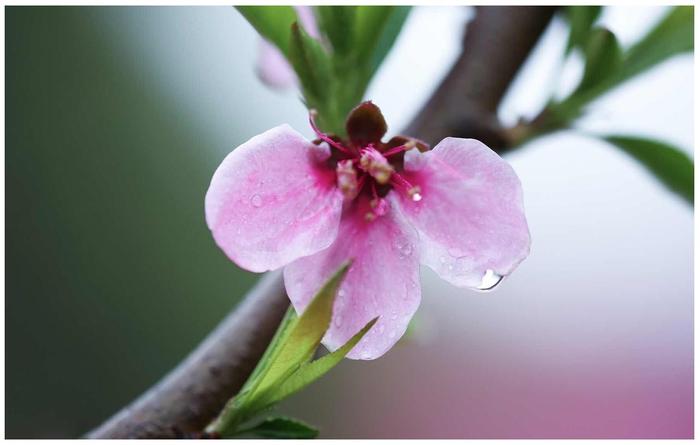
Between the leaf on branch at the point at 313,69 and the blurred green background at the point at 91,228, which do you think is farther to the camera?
the blurred green background at the point at 91,228

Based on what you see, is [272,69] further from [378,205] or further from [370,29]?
[378,205]

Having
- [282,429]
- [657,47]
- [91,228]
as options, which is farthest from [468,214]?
[91,228]

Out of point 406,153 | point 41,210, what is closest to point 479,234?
point 406,153

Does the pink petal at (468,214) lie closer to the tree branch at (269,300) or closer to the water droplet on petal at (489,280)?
the water droplet on petal at (489,280)

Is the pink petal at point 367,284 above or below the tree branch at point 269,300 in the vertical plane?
above

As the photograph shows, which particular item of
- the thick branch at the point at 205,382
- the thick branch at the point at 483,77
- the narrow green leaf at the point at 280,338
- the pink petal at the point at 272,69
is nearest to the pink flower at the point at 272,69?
the pink petal at the point at 272,69

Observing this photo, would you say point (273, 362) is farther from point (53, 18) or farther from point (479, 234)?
point (53, 18)

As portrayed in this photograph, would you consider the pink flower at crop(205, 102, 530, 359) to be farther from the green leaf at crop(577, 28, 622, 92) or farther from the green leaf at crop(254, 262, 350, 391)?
the green leaf at crop(577, 28, 622, 92)
